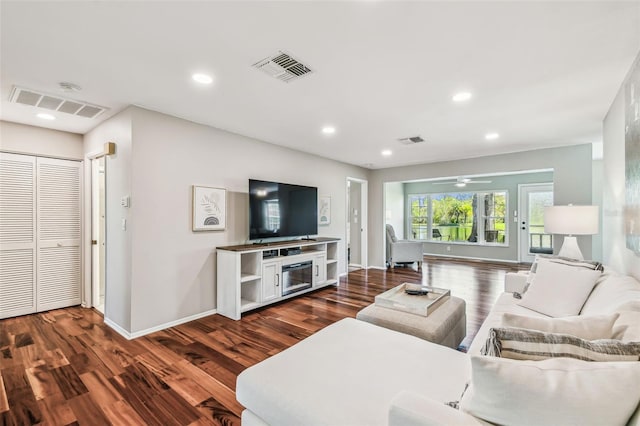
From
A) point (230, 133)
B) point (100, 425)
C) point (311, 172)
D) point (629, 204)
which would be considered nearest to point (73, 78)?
point (230, 133)

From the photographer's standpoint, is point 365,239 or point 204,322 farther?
point 365,239

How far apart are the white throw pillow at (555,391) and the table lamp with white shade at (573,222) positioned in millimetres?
2909

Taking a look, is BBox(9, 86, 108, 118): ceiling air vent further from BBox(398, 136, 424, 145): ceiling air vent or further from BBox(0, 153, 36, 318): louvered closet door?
BBox(398, 136, 424, 145): ceiling air vent

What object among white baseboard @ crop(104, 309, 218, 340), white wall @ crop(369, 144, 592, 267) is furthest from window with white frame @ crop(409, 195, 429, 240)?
white baseboard @ crop(104, 309, 218, 340)

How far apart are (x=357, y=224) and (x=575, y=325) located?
5.62 metres

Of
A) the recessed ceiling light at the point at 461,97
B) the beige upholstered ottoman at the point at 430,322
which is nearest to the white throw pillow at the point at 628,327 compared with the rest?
the beige upholstered ottoman at the point at 430,322

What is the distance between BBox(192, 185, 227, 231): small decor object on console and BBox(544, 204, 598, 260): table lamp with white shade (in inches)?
156

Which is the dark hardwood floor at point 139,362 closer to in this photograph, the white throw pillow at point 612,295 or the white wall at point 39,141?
the white throw pillow at point 612,295

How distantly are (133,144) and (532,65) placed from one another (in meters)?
3.67

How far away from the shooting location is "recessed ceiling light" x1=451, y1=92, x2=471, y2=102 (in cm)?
265

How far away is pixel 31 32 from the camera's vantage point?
179cm

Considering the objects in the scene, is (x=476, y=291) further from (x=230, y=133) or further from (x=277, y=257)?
(x=230, y=133)

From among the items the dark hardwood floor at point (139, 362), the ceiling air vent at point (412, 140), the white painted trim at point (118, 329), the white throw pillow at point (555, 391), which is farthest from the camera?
the ceiling air vent at point (412, 140)

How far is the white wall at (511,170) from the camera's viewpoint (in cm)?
437
